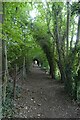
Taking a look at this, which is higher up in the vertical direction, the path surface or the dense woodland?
the dense woodland

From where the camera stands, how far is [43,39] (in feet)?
42.3

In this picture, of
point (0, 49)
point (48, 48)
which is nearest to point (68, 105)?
point (0, 49)

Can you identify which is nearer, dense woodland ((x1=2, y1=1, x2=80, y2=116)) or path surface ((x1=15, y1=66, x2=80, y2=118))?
path surface ((x1=15, y1=66, x2=80, y2=118))

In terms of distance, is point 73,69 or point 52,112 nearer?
point 52,112

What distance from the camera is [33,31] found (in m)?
13.1

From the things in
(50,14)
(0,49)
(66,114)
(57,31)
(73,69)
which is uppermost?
(50,14)

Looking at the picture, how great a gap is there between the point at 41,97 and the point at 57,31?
11.3 feet

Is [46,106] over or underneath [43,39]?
underneath

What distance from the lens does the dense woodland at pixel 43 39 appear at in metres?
5.80

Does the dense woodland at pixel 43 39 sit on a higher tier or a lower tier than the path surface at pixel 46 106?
higher

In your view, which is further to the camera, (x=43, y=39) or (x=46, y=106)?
(x=43, y=39)

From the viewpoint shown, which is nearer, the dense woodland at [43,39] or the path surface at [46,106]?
the path surface at [46,106]

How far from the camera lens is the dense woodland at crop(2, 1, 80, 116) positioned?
228 inches

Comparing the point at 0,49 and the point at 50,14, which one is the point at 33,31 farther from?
the point at 0,49
